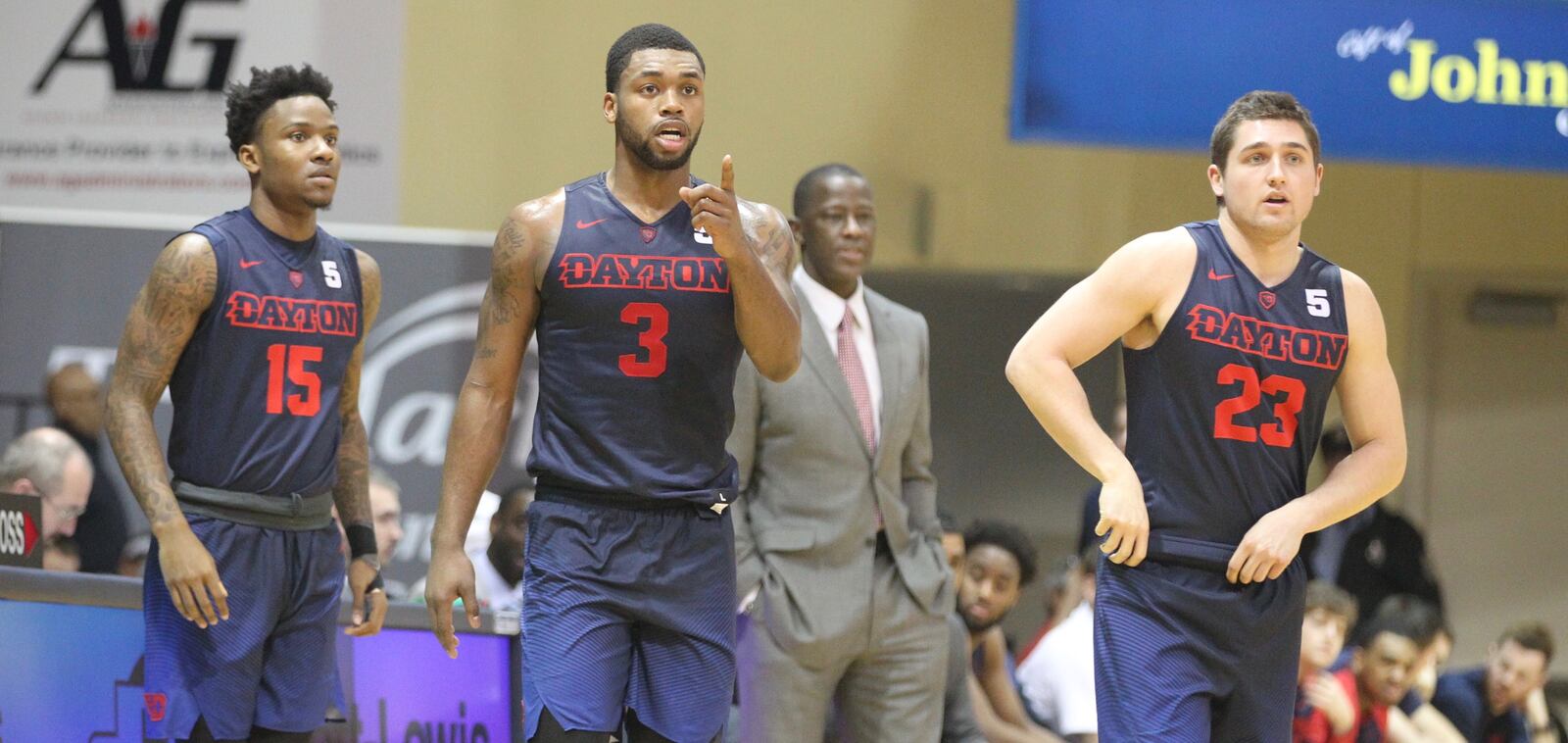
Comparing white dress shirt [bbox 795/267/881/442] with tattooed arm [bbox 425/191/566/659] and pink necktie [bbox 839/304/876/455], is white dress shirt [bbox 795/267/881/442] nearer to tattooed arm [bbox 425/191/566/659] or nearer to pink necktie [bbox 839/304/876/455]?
pink necktie [bbox 839/304/876/455]

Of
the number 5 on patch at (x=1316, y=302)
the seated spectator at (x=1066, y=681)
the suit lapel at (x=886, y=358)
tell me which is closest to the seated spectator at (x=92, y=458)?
the suit lapel at (x=886, y=358)

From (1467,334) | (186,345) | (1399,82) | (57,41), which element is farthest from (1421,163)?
(57,41)

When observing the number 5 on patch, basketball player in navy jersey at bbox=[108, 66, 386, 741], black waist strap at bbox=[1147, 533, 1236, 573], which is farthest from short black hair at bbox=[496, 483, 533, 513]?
the number 5 on patch

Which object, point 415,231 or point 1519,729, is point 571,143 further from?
point 1519,729

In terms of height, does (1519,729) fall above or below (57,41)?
below

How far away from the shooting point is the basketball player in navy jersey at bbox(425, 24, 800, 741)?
12.9 feet

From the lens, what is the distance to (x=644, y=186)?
406cm

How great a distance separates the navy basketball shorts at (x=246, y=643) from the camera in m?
4.43

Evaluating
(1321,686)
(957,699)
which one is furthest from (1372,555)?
(957,699)

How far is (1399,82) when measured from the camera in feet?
24.5

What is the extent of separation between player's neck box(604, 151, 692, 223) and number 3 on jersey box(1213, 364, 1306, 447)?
3.99ft

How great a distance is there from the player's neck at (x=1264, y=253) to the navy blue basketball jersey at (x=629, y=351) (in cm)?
109

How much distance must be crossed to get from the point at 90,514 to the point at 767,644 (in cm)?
325

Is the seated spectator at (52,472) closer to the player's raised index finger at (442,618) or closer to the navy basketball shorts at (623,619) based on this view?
the player's raised index finger at (442,618)
